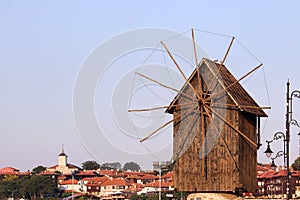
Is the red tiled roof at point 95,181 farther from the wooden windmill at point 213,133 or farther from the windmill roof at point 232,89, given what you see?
the wooden windmill at point 213,133

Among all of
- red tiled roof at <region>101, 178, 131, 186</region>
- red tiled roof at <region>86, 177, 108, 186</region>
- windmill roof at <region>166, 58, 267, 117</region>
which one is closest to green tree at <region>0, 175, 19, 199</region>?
red tiled roof at <region>86, 177, 108, 186</region>

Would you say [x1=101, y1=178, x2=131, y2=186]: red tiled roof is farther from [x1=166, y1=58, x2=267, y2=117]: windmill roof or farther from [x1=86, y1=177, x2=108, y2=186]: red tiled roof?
[x1=166, y1=58, x2=267, y2=117]: windmill roof

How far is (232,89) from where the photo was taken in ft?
143

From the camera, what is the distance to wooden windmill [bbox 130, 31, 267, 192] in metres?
42.3

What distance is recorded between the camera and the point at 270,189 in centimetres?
14412

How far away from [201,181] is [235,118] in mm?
4159

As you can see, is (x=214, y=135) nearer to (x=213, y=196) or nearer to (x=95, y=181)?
(x=213, y=196)

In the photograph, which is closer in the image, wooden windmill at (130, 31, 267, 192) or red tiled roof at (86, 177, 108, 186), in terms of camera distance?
wooden windmill at (130, 31, 267, 192)

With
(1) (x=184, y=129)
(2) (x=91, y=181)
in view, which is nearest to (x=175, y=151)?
(1) (x=184, y=129)

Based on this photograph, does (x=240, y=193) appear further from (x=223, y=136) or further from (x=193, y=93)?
(x=193, y=93)

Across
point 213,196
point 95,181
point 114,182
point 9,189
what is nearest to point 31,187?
point 9,189

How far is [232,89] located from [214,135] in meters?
2.99

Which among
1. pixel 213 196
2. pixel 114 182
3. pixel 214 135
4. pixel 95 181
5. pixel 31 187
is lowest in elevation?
pixel 31 187

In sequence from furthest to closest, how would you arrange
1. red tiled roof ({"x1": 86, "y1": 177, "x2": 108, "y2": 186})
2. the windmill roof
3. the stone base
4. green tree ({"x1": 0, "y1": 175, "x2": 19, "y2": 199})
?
red tiled roof ({"x1": 86, "y1": 177, "x2": 108, "y2": 186})
green tree ({"x1": 0, "y1": 175, "x2": 19, "y2": 199})
the windmill roof
the stone base
